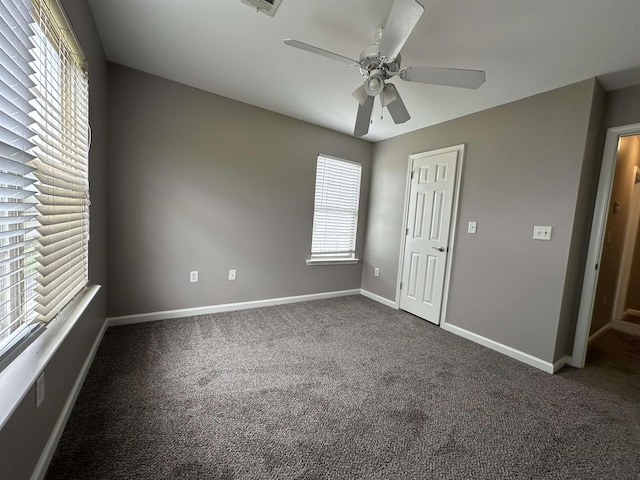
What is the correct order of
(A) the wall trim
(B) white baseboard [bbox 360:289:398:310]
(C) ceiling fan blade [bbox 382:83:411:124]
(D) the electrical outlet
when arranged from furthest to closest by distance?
1. (A) the wall trim
2. (B) white baseboard [bbox 360:289:398:310]
3. (C) ceiling fan blade [bbox 382:83:411:124]
4. (D) the electrical outlet

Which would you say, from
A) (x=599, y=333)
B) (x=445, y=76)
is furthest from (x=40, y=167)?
(x=599, y=333)

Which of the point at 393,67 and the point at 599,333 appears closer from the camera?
the point at 393,67

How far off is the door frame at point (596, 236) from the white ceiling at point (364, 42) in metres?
0.41

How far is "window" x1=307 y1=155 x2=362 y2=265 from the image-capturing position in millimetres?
3775

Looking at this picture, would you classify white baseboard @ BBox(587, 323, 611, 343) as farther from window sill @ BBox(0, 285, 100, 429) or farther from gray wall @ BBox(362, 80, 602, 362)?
Answer: window sill @ BBox(0, 285, 100, 429)

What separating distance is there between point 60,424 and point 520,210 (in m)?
3.60

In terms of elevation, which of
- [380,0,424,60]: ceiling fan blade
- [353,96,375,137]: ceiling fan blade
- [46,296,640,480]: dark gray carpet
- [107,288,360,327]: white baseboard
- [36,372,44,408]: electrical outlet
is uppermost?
[380,0,424,60]: ceiling fan blade

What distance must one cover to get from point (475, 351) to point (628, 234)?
3.06 meters

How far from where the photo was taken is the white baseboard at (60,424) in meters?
1.13

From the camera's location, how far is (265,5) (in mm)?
1548

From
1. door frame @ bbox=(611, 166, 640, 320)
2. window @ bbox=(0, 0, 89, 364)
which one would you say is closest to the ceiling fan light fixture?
window @ bbox=(0, 0, 89, 364)

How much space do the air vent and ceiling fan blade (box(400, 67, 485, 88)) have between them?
32.9 inches

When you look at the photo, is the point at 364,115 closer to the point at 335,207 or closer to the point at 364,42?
the point at 364,42

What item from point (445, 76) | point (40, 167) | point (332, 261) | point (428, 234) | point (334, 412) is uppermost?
point (445, 76)
